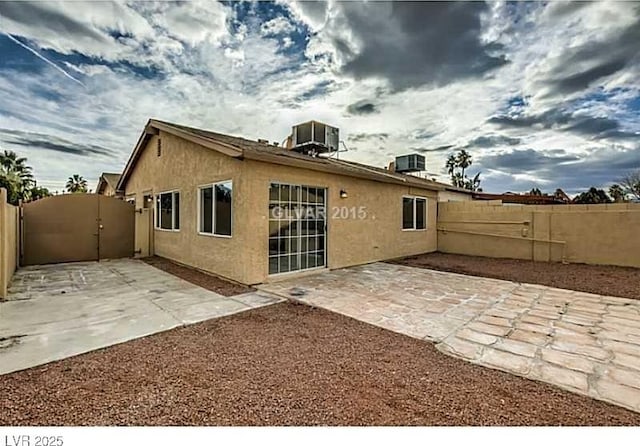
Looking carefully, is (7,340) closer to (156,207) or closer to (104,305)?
(104,305)

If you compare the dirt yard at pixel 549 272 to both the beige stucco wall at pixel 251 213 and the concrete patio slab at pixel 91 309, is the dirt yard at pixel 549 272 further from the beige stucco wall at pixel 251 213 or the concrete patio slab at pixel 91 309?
the concrete patio slab at pixel 91 309

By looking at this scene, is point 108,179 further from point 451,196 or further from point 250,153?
point 451,196

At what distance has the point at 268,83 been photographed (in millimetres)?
10562

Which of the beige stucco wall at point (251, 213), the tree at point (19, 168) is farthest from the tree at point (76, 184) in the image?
the beige stucco wall at point (251, 213)

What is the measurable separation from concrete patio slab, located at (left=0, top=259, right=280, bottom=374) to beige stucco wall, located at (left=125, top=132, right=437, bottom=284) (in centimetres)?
110

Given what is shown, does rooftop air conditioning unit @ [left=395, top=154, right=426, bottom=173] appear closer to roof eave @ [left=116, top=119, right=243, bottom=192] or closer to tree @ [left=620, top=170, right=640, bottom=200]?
roof eave @ [left=116, top=119, right=243, bottom=192]

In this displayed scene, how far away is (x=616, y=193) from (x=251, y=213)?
22922 millimetres

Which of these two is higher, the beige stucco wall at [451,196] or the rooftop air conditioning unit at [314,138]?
the rooftop air conditioning unit at [314,138]

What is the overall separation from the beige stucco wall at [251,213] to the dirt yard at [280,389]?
341 cm

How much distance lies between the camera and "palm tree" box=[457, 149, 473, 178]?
33219 millimetres

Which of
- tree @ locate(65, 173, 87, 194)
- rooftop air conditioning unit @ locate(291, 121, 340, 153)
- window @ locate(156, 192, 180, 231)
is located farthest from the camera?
tree @ locate(65, 173, 87, 194)

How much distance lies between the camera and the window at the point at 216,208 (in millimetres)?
7617

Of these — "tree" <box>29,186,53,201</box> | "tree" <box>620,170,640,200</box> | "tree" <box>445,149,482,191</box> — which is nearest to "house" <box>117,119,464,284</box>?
"tree" <box>620,170,640,200</box>
